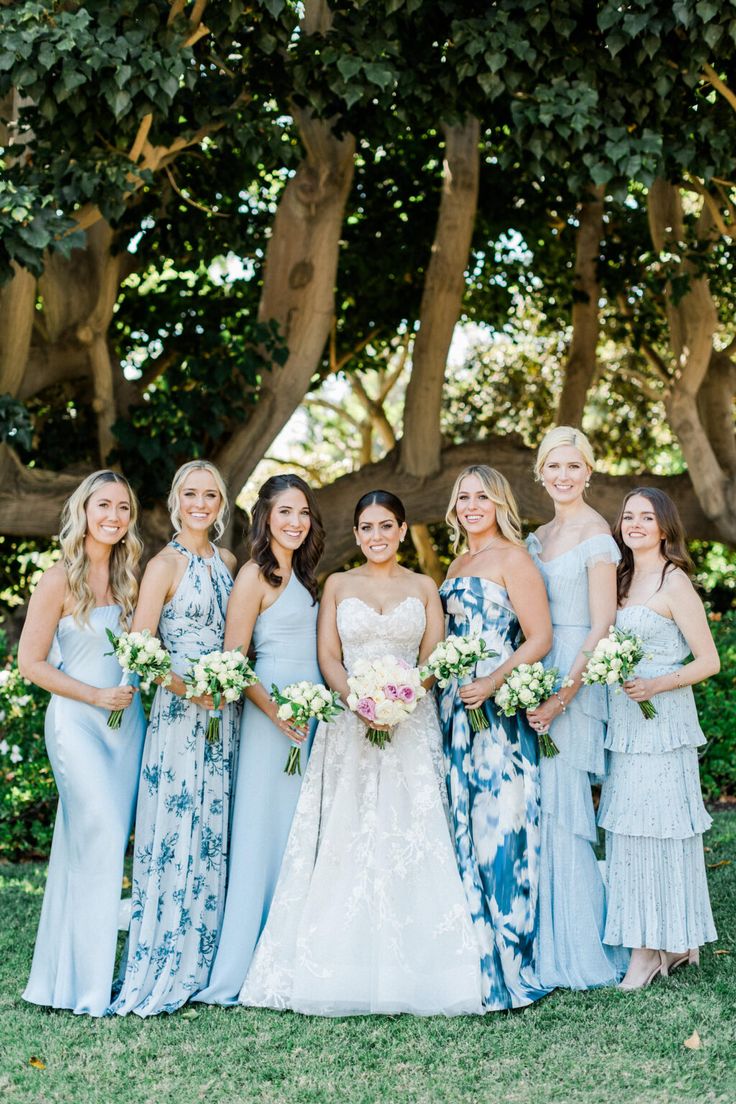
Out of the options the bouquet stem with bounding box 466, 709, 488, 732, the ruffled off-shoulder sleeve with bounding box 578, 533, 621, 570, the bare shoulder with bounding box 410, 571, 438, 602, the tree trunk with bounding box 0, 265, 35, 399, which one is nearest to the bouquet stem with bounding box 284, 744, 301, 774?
the bouquet stem with bounding box 466, 709, 488, 732

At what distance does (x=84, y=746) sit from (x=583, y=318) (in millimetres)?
7008

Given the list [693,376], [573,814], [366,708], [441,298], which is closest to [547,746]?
[573,814]

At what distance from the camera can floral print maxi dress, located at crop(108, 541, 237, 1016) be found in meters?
4.96

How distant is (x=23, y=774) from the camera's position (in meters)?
7.81

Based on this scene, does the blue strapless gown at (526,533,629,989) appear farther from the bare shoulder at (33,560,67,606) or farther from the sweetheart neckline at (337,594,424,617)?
the bare shoulder at (33,560,67,606)

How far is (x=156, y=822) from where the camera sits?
5031mm

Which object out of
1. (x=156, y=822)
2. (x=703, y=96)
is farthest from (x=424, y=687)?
(x=703, y=96)

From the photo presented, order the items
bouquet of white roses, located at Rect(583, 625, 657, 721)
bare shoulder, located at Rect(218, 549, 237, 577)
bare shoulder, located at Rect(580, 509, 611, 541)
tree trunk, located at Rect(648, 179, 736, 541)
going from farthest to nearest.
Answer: tree trunk, located at Rect(648, 179, 736, 541), bare shoulder, located at Rect(218, 549, 237, 577), bare shoulder, located at Rect(580, 509, 611, 541), bouquet of white roses, located at Rect(583, 625, 657, 721)

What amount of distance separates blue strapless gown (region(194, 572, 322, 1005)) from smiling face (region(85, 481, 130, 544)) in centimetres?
77

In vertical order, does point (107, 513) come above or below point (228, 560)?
above

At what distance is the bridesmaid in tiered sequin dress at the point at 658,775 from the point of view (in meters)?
4.94

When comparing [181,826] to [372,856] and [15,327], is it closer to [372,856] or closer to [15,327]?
[372,856]

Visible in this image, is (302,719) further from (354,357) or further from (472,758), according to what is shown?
(354,357)

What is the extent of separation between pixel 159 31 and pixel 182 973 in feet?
15.3
